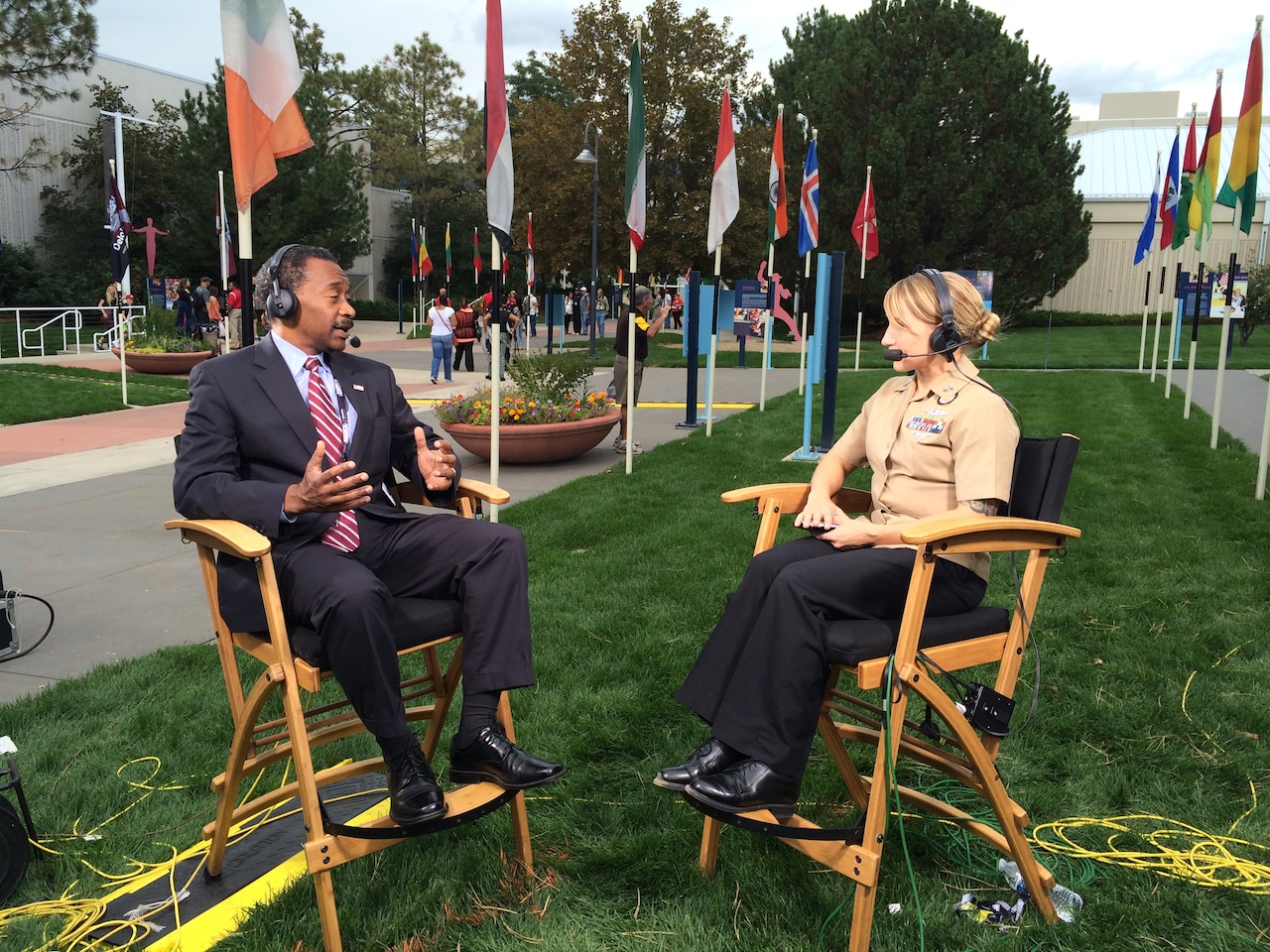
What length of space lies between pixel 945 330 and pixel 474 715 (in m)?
1.66

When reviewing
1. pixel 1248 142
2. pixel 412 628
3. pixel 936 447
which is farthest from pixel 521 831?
pixel 1248 142

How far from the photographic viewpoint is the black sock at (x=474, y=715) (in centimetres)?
260

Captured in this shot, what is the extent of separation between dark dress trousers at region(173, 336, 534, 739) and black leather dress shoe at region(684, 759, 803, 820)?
55 cm

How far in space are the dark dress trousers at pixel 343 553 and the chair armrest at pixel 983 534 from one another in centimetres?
105

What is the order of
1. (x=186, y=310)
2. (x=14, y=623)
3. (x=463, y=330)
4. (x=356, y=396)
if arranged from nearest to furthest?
(x=356, y=396) < (x=14, y=623) < (x=463, y=330) < (x=186, y=310)

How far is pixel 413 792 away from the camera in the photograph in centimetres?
242

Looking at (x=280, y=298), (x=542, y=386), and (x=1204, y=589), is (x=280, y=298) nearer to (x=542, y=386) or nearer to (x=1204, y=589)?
(x=1204, y=589)

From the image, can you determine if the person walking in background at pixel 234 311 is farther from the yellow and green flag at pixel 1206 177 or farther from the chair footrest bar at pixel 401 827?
the chair footrest bar at pixel 401 827

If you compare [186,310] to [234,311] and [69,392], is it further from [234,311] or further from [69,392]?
[69,392]

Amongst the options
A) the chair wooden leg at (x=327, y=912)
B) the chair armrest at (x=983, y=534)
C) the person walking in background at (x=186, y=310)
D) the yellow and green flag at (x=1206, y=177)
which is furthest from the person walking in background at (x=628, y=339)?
the person walking in background at (x=186, y=310)

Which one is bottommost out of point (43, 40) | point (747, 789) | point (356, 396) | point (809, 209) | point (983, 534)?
Answer: point (747, 789)

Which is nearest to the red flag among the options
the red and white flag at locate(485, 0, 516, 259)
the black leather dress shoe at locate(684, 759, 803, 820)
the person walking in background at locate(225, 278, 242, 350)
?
the person walking in background at locate(225, 278, 242, 350)

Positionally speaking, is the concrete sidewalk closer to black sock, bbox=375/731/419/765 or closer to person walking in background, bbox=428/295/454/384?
black sock, bbox=375/731/419/765

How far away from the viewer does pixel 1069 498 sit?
7.09 m
